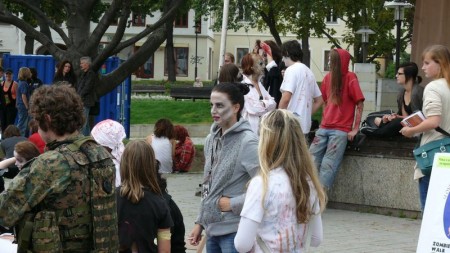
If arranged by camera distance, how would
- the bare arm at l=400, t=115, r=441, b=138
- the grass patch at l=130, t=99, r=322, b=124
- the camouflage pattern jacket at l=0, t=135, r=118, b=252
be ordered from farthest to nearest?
the grass patch at l=130, t=99, r=322, b=124 < the bare arm at l=400, t=115, r=441, b=138 < the camouflage pattern jacket at l=0, t=135, r=118, b=252

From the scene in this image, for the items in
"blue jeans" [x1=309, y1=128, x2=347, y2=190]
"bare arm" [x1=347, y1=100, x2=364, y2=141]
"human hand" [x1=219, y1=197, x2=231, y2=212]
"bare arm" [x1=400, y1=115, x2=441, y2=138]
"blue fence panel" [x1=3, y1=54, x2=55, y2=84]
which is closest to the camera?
"human hand" [x1=219, y1=197, x2=231, y2=212]

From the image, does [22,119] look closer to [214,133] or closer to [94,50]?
[94,50]

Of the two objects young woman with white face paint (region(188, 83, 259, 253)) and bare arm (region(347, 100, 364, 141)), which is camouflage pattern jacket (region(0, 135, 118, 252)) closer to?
young woman with white face paint (region(188, 83, 259, 253))

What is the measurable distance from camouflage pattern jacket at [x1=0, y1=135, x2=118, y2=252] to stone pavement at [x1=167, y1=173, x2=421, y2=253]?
4.85 metres

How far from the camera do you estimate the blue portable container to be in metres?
23.4

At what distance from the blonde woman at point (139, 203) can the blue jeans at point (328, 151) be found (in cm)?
527

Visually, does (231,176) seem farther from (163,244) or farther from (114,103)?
(114,103)

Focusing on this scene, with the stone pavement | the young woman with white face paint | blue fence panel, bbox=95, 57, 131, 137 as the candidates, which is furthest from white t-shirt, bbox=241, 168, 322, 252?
blue fence panel, bbox=95, 57, 131, 137

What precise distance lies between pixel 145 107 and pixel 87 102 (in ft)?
58.4

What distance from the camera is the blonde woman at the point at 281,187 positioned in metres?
5.29

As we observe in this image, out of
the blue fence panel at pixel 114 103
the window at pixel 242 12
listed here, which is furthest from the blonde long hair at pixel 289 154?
the window at pixel 242 12

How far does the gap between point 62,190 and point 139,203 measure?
6.10 ft

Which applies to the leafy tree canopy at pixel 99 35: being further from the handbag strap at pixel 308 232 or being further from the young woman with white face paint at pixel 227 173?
the handbag strap at pixel 308 232

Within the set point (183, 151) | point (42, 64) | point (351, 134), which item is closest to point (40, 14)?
point (183, 151)
